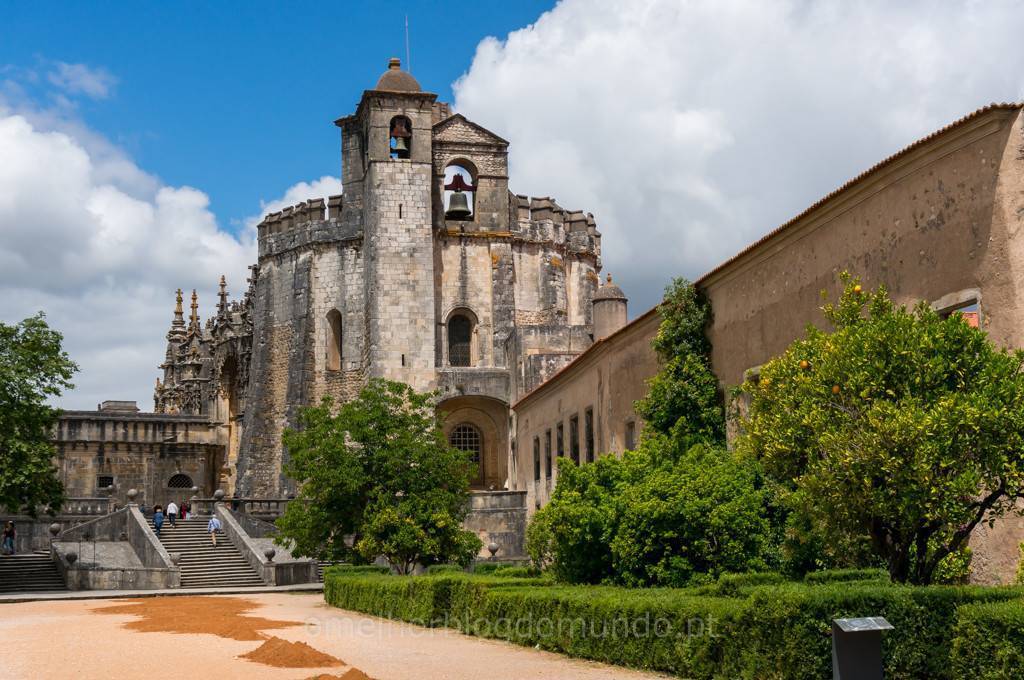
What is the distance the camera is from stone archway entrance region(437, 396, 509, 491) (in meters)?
45.9

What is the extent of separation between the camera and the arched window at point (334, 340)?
160 feet

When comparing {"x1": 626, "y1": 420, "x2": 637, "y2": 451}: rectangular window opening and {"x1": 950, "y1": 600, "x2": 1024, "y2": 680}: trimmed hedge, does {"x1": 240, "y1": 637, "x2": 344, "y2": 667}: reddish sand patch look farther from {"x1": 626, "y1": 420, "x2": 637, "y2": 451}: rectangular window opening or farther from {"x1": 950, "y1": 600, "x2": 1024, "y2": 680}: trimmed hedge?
{"x1": 626, "y1": 420, "x2": 637, "y2": 451}: rectangular window opening

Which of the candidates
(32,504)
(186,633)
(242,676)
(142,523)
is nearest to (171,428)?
(142,523)

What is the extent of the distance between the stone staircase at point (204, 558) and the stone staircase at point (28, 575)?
140 inches

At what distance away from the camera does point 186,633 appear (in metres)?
18.2

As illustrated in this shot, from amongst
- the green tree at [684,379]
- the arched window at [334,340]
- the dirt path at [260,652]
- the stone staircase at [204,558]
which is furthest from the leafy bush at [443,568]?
the arched window at [334,340]

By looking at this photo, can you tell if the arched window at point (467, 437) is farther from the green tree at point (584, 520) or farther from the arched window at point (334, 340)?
the green tree at point (584, 520)

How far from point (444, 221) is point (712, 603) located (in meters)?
38.0

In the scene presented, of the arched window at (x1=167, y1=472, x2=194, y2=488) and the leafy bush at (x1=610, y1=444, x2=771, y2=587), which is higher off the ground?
the arched window at (x1=167, y1=472, x2=194, y2=488)

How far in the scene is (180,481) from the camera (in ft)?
184

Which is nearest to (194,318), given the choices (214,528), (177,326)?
(177,326)

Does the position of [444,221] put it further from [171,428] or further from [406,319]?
[171,428]

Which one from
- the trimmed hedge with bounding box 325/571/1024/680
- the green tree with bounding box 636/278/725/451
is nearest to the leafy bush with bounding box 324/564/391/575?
the green tree with bounding box 636/278/725/451

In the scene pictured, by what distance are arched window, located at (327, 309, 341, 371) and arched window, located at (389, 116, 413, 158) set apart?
7.30 meters
